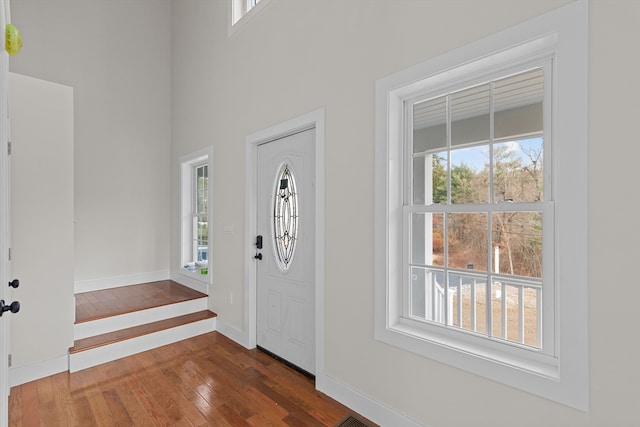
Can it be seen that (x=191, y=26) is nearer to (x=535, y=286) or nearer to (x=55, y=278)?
(x=55, y=278)

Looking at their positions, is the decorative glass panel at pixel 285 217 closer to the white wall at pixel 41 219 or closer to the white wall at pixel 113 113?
the white wall at pixel 41 219

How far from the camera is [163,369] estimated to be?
2803 mm

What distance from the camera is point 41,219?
2.64 meters

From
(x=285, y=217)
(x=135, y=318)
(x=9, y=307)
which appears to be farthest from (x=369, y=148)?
(x=135, y=318)

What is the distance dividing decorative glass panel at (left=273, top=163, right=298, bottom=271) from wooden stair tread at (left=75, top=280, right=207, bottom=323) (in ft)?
5.20

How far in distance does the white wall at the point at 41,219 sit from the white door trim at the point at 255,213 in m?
1.54

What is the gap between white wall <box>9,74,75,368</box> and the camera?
8.33 ft

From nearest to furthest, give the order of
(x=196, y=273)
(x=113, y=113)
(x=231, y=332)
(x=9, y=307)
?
(x=9, y=307)
(x=231, y=332)
(x=196, y=273)
(x=113, y=113)

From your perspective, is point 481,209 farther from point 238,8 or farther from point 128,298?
point 128,298

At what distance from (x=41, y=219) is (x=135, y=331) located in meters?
1.38

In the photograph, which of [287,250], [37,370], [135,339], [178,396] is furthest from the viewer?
[135,339]

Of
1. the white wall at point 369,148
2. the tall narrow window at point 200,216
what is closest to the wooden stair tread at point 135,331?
the white wall at point 369,148

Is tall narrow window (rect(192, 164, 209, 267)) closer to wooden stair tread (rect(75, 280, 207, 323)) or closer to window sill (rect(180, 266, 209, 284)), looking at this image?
window sill (rect(180, 266, 209, 284))

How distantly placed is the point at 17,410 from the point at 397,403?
2616mm
